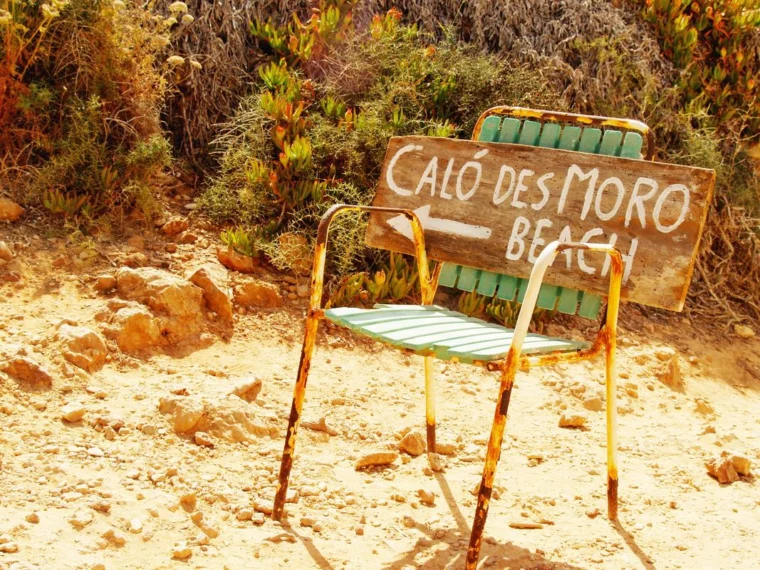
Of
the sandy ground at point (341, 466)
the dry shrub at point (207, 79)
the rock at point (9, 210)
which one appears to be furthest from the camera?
the dry shrub at point (207, 79)

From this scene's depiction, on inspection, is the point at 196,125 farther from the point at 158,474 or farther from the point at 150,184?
the point at 158,474

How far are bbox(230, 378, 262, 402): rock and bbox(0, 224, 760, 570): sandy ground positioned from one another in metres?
0.06

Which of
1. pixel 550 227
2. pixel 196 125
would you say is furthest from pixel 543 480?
pixel 196 125

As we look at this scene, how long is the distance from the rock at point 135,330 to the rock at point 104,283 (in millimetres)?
246

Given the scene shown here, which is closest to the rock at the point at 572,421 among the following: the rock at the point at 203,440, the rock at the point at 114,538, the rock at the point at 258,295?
the rock at the point at 258,295

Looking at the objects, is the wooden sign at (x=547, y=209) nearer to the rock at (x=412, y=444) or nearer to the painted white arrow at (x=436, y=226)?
the painted white arrow at (x=436, y=226)

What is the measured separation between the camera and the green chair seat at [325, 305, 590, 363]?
7.22 feet

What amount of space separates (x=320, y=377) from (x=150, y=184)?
157cm

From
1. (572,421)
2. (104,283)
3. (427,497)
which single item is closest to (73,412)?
(104,283)

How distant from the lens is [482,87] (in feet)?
16.2

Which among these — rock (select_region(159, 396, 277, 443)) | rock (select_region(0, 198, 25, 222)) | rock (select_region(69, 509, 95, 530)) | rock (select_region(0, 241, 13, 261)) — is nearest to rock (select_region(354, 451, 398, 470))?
rock (select_region(159, 396, 277, 443))

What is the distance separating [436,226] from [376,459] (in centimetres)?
88

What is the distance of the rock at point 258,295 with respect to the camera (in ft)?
13.4

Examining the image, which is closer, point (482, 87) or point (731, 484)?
point (731, 484)
